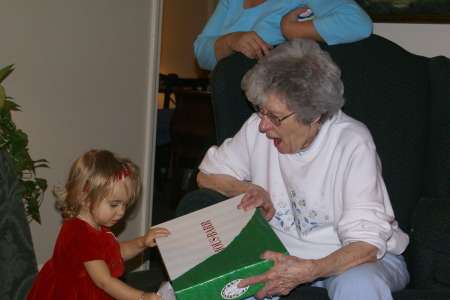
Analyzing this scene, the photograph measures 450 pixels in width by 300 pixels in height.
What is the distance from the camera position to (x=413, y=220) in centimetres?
209

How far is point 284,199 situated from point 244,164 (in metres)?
0.21

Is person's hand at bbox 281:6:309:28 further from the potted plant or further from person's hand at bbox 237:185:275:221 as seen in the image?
the potted plant

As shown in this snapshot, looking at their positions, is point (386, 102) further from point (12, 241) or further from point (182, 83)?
point (182, 83)

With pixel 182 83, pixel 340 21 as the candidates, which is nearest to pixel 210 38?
pixel 340 21

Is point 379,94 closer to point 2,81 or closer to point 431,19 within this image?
point 431,19

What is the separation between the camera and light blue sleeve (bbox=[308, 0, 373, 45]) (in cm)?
217

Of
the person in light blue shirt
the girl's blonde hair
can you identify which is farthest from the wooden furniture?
the girl's blonde hair

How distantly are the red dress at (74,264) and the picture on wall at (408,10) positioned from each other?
1602 millimetres

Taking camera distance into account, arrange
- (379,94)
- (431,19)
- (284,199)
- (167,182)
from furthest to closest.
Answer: (167,182)
(431,19)
(379,94)
(284,199)

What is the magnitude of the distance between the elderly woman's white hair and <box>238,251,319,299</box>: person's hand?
17.5 inches

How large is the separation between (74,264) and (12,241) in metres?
0.36

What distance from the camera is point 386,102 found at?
2248 mm

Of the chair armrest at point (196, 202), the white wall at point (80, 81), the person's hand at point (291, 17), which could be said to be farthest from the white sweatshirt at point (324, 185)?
the white wall at point (80, 81)

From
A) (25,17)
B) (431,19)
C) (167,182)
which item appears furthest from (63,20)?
(167,182)
